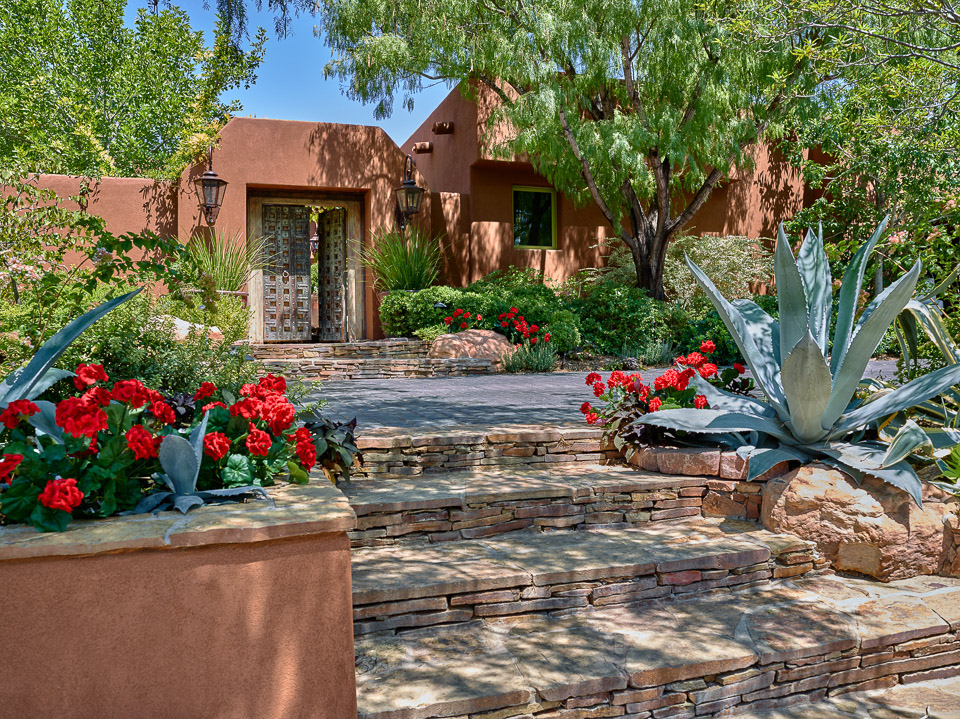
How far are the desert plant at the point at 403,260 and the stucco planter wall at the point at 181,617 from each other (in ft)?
32.5

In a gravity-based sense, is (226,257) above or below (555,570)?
above

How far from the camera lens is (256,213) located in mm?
12406

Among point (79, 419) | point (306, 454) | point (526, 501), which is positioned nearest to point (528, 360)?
point (526, 501)

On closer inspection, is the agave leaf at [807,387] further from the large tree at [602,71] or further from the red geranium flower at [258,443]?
the large tree at [602,71]

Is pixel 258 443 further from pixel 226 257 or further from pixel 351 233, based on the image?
pixel 351 233

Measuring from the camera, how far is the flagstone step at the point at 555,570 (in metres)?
2.89

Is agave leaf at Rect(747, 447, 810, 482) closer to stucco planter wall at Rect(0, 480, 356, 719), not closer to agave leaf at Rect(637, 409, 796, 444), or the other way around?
agave leaf at Rect(637, 409, 796, 444)

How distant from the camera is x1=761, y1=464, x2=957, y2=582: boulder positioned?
3447 mm

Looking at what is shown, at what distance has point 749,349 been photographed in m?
4.18

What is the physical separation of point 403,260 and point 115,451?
32.3 feet

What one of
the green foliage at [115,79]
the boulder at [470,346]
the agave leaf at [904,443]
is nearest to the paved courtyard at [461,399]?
the boulder at [470,346]

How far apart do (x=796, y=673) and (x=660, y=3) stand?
32.5ft

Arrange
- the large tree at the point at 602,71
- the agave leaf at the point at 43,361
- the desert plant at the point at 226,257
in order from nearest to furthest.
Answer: the agave leaf at the point at 43,361 < the large tree at the point at 602,71 < the desert plant at the point at 226,257

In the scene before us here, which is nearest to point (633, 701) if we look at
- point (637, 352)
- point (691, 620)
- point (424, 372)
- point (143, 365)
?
point (691, 620)
